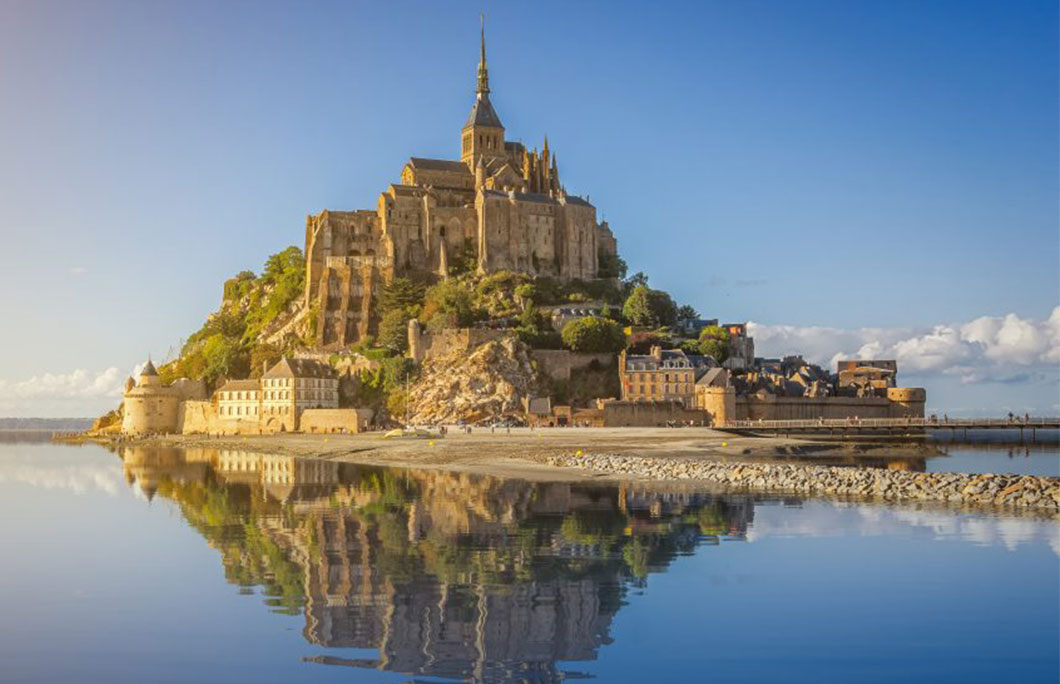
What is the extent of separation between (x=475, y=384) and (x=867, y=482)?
129 ft

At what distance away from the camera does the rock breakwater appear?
3142cm

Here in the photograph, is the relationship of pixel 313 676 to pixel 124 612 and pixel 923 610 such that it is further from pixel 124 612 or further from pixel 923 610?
pixel 923 610

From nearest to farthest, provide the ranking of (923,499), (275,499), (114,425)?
(923,499) < (275,499) < (114,425)

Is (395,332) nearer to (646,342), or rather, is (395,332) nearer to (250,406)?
(250,406)

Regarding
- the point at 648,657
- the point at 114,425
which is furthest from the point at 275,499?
the point at 114,425

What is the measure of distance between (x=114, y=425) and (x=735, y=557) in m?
83.4

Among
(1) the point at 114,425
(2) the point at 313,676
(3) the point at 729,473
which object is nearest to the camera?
(2) the point at 313,676

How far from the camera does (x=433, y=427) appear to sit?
69062 mm

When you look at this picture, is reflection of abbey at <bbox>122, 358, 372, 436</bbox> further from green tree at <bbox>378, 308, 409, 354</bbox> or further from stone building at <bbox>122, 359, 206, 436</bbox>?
green tree at <bbox>378, 308, 409, 354</bbox>

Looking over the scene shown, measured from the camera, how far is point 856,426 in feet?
234

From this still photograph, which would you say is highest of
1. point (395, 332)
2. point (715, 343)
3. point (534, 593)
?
point (395, 332)

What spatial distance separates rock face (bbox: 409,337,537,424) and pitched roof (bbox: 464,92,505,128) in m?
30.2

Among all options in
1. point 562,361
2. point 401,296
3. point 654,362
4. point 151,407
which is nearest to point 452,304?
point 401,296

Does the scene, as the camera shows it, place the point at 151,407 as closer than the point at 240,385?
No
